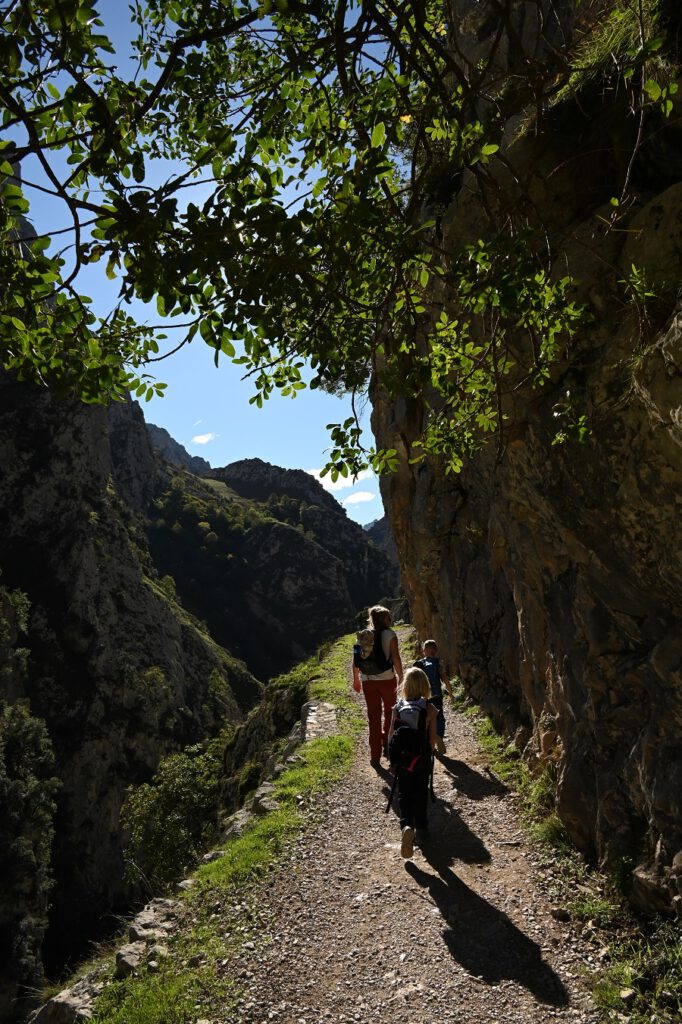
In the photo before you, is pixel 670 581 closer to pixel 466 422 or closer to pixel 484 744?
pixel 466 422

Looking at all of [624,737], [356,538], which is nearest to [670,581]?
[624,737]

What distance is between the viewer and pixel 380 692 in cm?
814

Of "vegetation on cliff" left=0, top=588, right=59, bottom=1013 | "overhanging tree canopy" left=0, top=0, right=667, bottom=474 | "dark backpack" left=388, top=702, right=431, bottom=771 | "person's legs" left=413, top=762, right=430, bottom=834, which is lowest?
"vegetation on cliff" left=0, top=588, right=59, bottom=1013

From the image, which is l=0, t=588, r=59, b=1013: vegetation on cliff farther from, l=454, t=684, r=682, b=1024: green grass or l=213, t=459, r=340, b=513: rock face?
l=213, t=459, r=340, b=513: rock face

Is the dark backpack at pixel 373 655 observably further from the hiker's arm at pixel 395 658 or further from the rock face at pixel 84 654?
the rock face at pixel 84 654

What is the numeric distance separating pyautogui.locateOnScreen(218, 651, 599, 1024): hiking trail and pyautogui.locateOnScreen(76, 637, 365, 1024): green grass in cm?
16

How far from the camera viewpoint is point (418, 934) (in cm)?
507

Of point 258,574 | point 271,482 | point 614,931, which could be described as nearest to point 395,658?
point 614,931

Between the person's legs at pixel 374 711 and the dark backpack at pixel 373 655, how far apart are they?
0.18 metres

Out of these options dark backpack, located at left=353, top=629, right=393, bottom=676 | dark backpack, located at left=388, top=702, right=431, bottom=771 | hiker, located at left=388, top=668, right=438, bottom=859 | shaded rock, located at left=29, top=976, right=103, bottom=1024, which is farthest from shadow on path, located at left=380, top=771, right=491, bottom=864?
shaded rock, located at left=29, top=976, right=103, bottom=1024

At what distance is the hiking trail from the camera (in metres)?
4.29

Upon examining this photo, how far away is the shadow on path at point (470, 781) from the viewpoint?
7668 mm

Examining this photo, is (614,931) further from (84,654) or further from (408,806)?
(84,654)

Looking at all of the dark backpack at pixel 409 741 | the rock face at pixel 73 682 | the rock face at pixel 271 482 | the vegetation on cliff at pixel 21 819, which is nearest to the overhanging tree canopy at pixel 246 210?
the dark backpack at pixel 409 741
